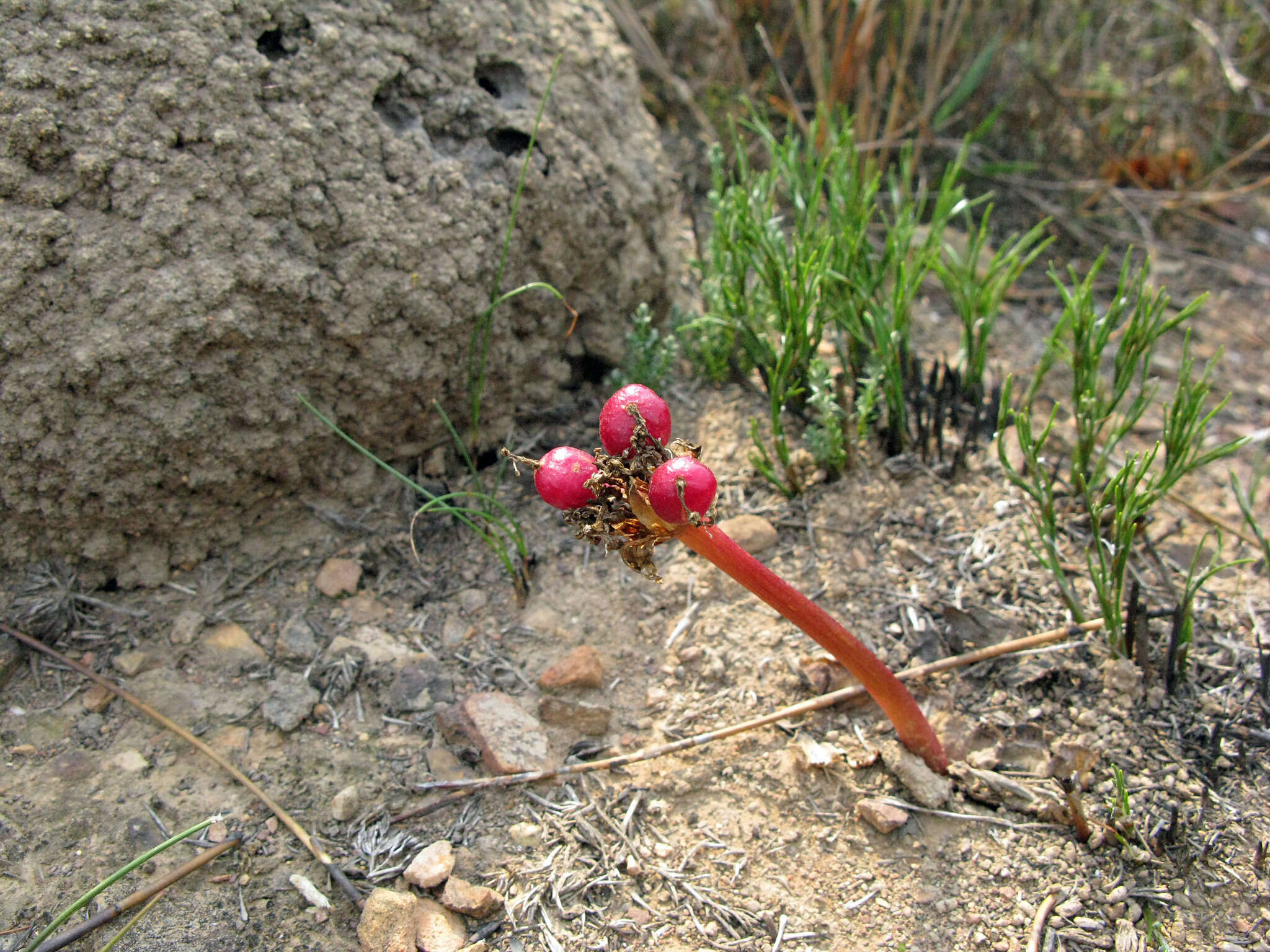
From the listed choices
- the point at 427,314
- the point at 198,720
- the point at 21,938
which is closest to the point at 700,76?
the point at 427,314

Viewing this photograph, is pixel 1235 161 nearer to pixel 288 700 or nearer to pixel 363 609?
pixel 363 609

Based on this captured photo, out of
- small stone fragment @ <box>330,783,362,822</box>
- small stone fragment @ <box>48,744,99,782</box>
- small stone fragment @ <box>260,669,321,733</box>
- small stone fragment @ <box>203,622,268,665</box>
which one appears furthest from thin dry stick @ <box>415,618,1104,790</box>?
small stone fragment @ <box>48,744,99,782</box>

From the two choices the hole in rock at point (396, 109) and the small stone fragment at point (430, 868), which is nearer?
the small stone fragment at point (430, 868)

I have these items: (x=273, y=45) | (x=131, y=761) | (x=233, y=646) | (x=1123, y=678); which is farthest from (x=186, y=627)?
A: (x=1123, y=678)

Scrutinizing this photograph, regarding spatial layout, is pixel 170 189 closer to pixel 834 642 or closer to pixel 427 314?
pixel 427 314

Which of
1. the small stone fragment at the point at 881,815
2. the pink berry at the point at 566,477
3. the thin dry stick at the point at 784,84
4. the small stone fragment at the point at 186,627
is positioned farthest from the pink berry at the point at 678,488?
the thin dry stick at the point at 784,84

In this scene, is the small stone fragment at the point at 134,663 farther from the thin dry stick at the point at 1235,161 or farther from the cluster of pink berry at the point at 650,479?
the thin dry stick at the point at 1235,161
